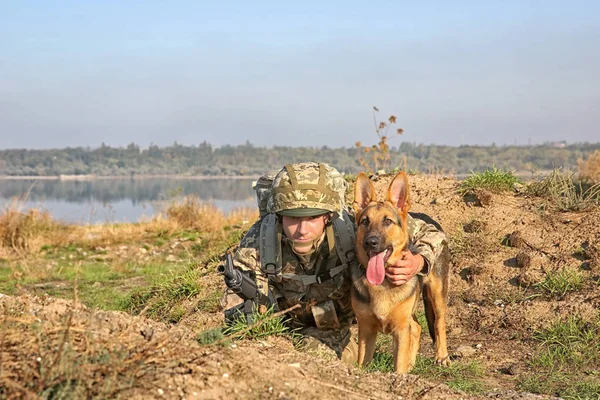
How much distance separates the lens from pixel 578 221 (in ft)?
30.6

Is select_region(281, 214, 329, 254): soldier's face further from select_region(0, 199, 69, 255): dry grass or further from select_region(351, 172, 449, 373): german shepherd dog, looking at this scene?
select_region(0, 199, 69, 255): dry grass

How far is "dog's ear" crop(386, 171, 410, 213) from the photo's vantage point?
541cm

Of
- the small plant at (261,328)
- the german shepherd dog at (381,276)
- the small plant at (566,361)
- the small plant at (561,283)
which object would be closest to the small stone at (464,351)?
the small plant at (566,361)

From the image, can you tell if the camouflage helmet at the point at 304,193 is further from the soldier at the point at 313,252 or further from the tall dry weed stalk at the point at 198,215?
the tall dry weed stalk at the point at 198,215

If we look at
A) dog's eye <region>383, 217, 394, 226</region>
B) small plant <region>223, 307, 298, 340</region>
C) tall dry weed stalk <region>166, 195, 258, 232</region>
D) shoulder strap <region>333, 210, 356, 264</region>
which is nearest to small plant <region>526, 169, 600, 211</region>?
shoulder strap <region>333, 210, 356, 264</region>

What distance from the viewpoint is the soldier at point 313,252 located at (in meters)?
5.41

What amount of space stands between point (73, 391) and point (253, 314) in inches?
101

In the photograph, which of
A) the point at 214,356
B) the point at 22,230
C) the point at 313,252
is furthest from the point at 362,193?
the point at 22,230

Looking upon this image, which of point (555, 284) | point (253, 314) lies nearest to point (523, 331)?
point (555, 284)

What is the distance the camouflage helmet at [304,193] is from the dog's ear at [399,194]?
48 cm

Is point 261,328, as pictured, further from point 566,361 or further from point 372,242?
point 566,361

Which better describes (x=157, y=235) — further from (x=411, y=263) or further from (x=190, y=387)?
(x=190, y=387)

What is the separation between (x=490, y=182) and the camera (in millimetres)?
10484

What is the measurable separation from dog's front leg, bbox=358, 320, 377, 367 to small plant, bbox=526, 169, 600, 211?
5434mm
